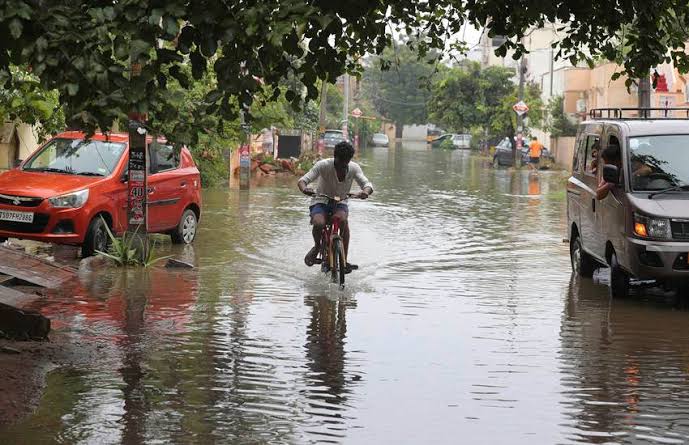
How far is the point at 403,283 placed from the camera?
1445 cm

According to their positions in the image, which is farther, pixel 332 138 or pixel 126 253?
pixel 332 138

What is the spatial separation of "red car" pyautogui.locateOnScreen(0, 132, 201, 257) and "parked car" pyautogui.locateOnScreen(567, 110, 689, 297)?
16.4 ft

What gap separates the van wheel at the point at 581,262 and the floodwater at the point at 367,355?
251 millimetres

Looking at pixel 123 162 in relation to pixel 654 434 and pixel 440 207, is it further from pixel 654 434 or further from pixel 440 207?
pixel 440 207

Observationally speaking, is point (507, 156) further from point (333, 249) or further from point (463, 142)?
point (333, 249)

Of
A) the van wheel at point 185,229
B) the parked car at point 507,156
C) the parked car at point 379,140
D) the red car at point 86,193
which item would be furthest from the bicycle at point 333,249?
the parked car at point 379,140

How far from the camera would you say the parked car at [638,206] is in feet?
40.1

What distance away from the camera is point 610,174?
12.9 metres

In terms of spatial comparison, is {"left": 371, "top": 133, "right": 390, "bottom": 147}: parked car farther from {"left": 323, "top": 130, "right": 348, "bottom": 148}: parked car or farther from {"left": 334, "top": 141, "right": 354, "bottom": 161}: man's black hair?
{"left": 334, "top": 141, "right": 354, "bottom": 161}: man's black hair

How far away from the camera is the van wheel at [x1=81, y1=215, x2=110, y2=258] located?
15391 mm

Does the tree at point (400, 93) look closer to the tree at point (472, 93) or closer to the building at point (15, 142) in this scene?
the tree at point (472, 93)

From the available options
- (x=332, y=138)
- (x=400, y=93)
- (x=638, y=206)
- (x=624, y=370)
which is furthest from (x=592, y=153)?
(x=400, y=93)

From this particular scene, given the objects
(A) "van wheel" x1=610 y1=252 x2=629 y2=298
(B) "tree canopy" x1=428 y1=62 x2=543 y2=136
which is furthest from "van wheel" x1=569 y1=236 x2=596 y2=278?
(B) "tree canopy" x1=428 y1=62 x2=543 y2=136

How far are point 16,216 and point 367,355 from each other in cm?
704
